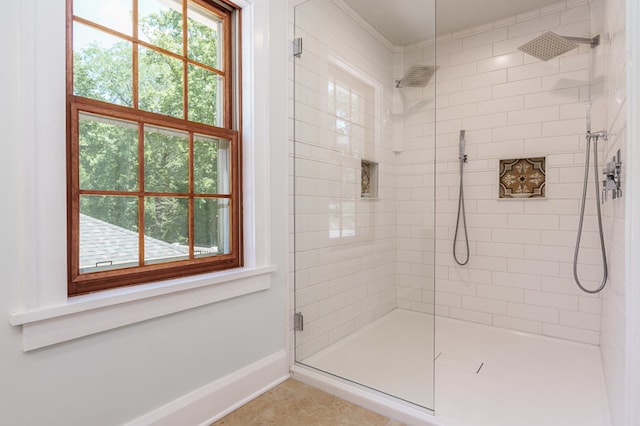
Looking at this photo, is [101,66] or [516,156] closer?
[101,66]

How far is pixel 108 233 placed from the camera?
140cm

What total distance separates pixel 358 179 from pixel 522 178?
1.46m

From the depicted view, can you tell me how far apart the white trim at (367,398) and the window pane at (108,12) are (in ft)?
6.55

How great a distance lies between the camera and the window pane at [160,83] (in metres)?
1.52

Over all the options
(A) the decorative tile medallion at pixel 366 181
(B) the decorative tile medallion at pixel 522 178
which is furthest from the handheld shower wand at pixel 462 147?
(A) the decorative tile medallion at pixel 366 181

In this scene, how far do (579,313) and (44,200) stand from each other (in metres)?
3.30

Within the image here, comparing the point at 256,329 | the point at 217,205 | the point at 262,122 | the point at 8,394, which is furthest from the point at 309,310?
the point at 8,394

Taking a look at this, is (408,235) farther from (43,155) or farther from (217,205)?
(43,155)

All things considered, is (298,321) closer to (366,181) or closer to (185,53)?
(366,181)

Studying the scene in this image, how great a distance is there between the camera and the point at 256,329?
1.96 metres

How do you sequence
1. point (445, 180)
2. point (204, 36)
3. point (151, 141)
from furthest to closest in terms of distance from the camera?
point (445, 180) → point (204, 36) → point (151, 141)

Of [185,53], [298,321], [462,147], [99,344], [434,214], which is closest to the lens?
[99,344]

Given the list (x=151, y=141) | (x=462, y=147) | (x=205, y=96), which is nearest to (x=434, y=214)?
(x=462, y=147)

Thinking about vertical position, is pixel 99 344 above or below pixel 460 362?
above
